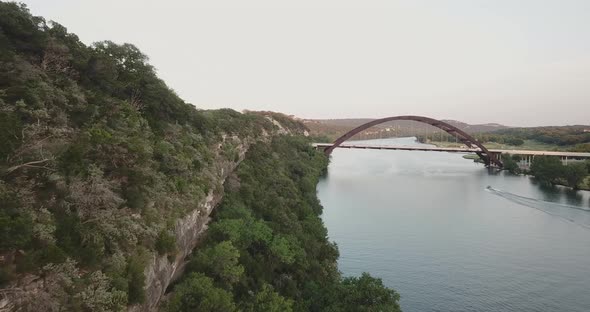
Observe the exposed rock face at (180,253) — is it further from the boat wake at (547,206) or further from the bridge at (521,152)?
the bridge at (521,152)

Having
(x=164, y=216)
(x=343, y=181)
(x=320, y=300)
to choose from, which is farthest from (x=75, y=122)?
(x=343, y=181)

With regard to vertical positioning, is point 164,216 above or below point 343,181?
above

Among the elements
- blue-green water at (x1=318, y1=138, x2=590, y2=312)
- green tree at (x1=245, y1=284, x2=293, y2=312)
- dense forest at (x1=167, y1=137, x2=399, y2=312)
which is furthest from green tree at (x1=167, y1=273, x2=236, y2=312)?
blue-green water at (x1=318, y1=138, x2=590, y2=312)

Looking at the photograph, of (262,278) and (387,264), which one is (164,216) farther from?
(387,264)

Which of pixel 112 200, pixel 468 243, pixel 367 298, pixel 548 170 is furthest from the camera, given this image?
pixel 548 170

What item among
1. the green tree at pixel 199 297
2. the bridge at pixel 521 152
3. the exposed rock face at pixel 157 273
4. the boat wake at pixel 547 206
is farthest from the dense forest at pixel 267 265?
the bridge at pixel 521 152

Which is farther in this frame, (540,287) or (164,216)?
(540,287)

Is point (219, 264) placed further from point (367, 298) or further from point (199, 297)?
point (367, 298)

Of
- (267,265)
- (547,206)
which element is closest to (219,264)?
(267,265)
